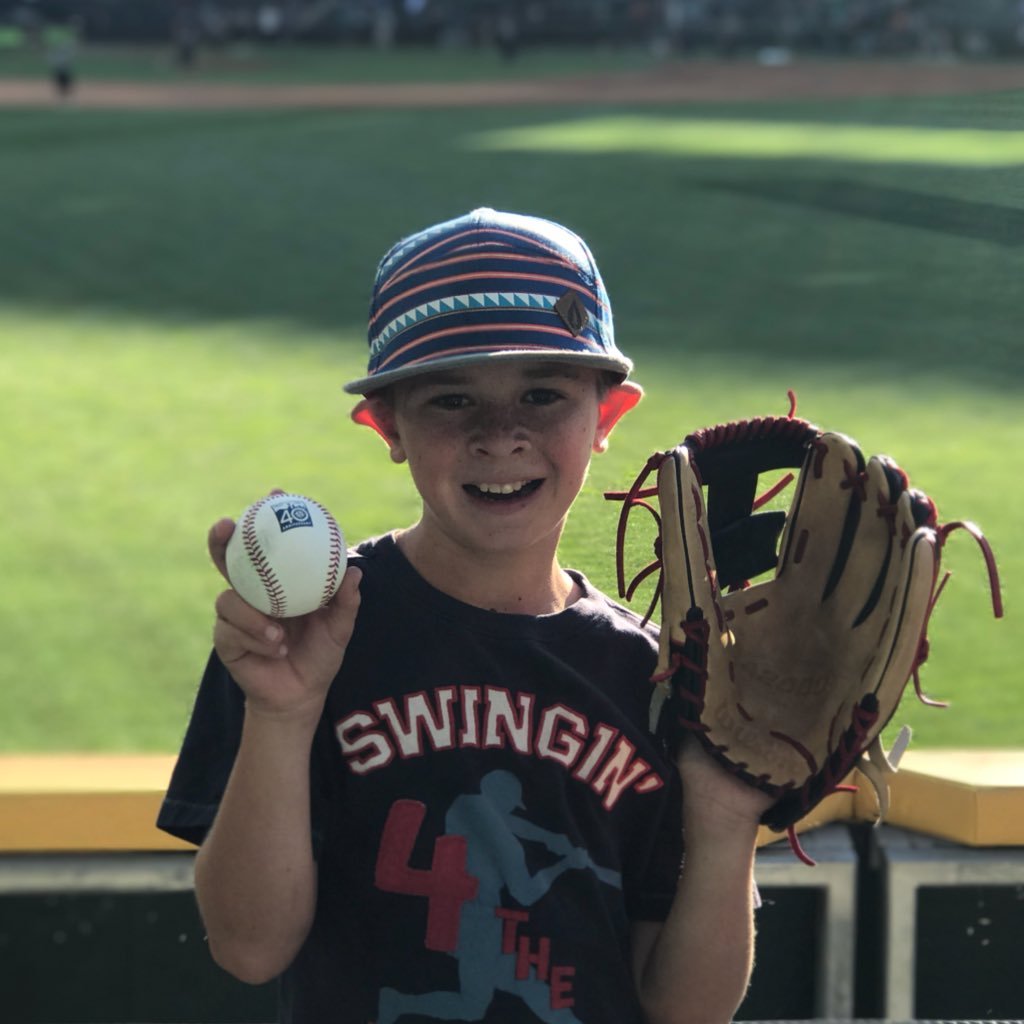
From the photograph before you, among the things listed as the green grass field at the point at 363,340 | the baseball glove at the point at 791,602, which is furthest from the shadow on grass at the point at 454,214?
the baseball glove at the point at 791,602

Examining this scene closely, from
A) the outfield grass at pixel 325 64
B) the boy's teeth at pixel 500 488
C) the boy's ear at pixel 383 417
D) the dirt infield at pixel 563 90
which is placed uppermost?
the outfield grass at pixel 325 64

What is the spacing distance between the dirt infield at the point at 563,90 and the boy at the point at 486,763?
65.1 ft

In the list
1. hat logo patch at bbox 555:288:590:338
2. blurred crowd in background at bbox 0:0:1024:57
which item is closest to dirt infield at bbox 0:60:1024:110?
blurred crowd in background at bbox 0:0:1024:57

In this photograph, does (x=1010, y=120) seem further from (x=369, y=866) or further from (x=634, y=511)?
(x=369, y=866)

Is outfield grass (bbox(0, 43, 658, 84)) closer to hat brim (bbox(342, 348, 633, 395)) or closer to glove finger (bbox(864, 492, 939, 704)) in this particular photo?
hat brim (bbox(342, 348, 633, 395))

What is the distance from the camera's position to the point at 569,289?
60.9 inches

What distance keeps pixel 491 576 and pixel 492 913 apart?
1.03 feet

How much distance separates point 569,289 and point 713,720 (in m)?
0.43

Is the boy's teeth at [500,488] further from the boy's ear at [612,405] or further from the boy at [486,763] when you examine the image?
the boy's ear at [612,405]

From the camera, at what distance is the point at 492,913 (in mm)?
1501

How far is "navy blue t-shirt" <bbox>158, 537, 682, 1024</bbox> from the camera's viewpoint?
4.93 feet

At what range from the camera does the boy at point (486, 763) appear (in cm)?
150

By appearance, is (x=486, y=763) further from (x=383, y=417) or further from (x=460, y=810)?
(x=383, y=417)

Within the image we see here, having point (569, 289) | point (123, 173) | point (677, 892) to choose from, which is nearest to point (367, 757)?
point (677, 892)
